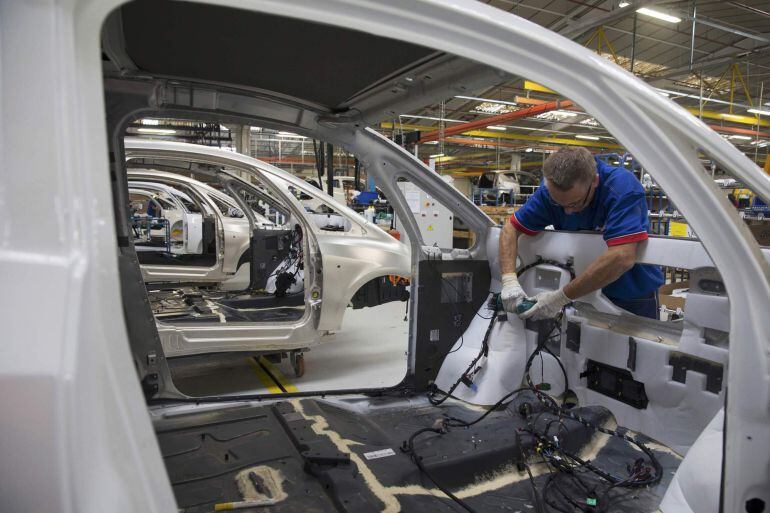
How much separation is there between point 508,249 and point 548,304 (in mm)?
409

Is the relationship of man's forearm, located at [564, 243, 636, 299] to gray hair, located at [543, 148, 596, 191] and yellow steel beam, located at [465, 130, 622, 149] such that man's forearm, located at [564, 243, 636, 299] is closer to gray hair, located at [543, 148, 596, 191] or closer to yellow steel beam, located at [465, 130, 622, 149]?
gray hair, located at [543, 148, 596, 191]

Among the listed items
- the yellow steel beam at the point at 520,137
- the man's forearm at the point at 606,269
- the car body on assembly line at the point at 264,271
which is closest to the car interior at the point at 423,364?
the man's forearm at the point at 606,269

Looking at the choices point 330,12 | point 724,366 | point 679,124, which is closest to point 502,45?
point 330,12

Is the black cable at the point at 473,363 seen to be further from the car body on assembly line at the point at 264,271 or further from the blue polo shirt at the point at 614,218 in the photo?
the car body on assembly line at the point at 264,271

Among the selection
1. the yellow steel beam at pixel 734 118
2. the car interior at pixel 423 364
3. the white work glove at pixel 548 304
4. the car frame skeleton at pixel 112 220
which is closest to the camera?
the car frame skeleton at pixel 112 220

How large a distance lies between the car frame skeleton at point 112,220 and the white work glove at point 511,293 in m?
0.83

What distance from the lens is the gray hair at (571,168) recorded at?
2.28 metres

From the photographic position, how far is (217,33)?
1.61 m

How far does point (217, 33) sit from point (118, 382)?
A: 1299mm

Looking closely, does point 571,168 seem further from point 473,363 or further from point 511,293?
point 473,363

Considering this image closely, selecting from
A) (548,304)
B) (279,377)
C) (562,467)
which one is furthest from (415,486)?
(279,377)

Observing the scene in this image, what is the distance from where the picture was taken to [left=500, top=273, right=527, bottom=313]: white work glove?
2439 mm

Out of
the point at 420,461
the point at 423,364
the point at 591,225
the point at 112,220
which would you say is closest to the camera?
the point at 112,220

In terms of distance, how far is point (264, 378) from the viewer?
4367mm
